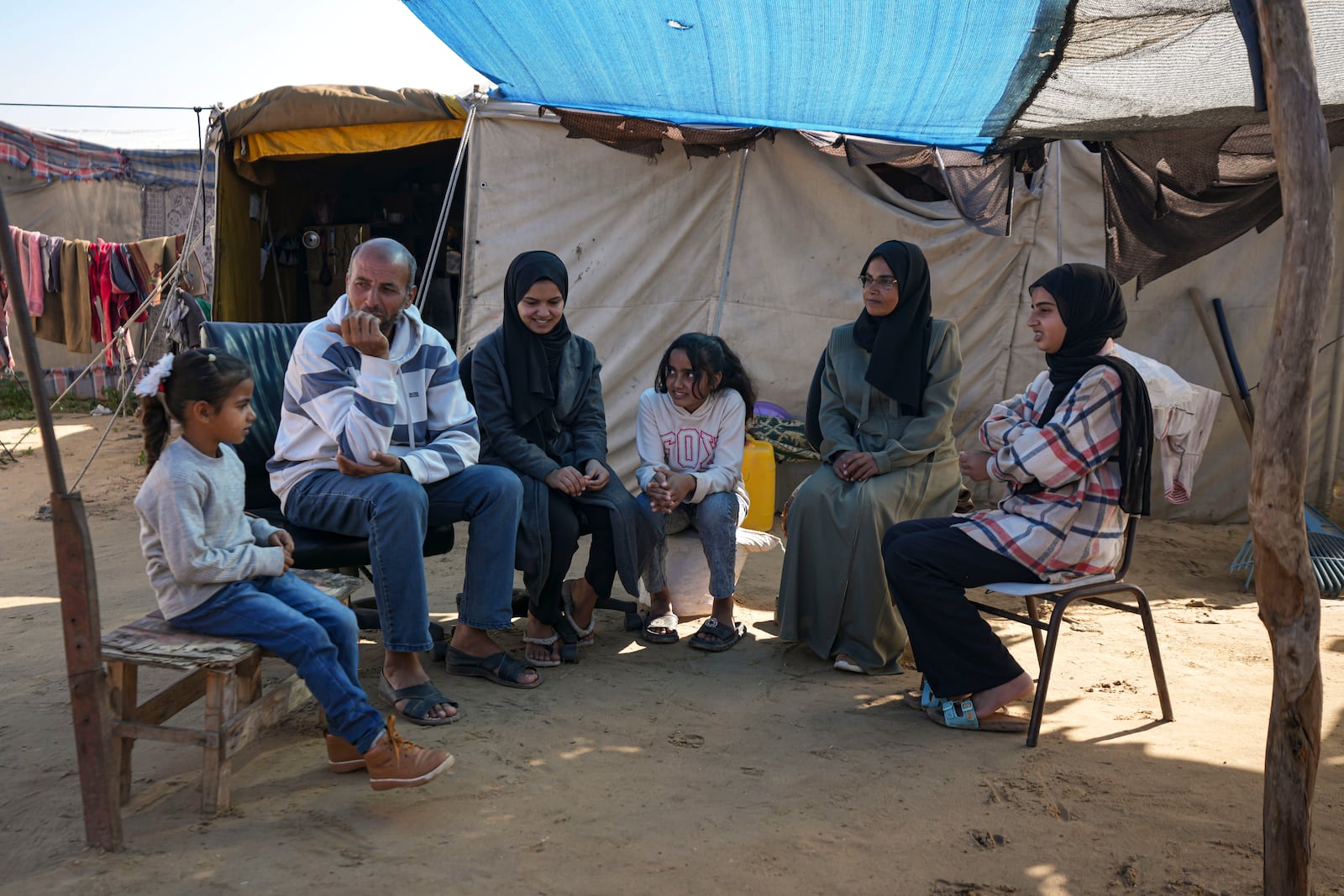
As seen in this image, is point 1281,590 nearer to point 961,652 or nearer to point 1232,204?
point 961,652

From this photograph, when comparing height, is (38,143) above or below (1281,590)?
above

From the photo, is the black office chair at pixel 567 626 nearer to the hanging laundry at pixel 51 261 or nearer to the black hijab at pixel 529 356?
the black hijab at pixel 529 356

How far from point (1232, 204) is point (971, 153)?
1.40m

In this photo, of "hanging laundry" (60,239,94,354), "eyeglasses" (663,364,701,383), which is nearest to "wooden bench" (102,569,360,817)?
"eyeglasses" (663,364,701,383)

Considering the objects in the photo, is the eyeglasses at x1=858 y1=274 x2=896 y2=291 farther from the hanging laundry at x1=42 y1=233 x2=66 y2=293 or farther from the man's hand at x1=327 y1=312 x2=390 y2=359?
the hanging laundry at x1=42 y1=233 x2=66 y2=293

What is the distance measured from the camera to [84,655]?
2.30 metres

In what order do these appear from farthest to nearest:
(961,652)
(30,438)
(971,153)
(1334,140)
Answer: (30,438) < (971,153) < (1334,140) < (961,652)

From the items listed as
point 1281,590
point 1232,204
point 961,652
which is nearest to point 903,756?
point 961,652

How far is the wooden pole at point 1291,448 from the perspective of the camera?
2.06m

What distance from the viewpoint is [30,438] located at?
9039 millimetres

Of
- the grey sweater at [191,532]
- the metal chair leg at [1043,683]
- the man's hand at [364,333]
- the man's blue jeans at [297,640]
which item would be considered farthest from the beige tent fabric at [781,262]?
the man's blue jeans at [297,640]

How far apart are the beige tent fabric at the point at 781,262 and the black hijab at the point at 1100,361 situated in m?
3.43

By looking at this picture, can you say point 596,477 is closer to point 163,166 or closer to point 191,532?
point 191,532

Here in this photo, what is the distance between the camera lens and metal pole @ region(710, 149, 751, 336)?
21.5 ft
